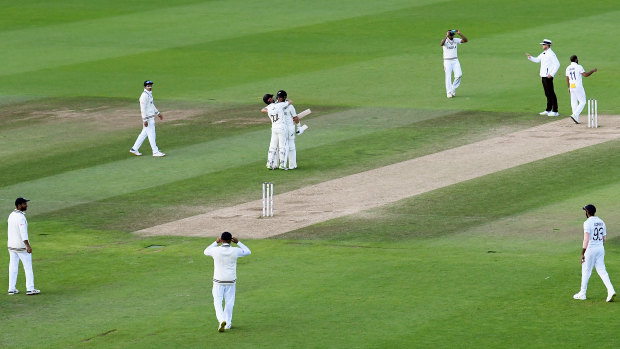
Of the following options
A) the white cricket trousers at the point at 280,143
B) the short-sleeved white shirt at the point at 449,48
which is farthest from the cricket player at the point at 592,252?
the short-sleeved white shirt at the point at 449,48

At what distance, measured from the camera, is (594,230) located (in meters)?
21.2

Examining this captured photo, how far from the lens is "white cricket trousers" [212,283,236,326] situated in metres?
20.3

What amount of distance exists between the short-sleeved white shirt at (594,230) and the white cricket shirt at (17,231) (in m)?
9.60

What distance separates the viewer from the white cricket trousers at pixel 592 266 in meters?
21.2

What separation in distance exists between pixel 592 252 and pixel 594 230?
1.20 ft

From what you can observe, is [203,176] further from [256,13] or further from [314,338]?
[256,13]

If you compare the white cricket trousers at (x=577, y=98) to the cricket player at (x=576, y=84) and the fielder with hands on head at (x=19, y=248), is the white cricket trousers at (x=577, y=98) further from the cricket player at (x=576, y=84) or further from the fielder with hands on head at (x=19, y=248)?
the fielder with hands on head at (x=19, y=248)

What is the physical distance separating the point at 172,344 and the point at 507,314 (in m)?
5.30

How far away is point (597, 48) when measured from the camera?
4806 centimetres

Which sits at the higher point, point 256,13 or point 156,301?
point 256,13

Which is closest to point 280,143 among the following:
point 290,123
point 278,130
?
point 278,130

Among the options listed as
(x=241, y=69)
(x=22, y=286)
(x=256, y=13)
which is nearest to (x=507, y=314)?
(x=22, y=286)

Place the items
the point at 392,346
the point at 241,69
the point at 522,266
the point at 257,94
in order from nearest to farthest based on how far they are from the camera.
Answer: the point at 392,346, the point at 522,266, the point at 257,94, the point at 241,69

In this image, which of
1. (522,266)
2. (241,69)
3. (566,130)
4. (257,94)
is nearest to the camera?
(522,266)
